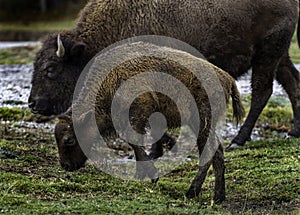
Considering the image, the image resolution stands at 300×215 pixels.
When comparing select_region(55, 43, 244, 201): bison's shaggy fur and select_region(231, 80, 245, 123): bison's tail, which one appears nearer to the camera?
select_region(55, 43, 244, 201): bison's shaggy fur

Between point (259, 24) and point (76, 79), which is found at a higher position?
point (259, 24)

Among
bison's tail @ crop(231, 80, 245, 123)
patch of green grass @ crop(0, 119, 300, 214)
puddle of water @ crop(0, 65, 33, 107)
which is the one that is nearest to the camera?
patch of green grass @ crop(0, 119, 300, 214)

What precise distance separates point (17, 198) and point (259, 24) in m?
5.91

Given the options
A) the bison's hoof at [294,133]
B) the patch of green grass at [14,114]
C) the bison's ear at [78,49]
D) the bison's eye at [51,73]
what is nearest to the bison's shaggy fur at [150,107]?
the bison's ear at [78,49]

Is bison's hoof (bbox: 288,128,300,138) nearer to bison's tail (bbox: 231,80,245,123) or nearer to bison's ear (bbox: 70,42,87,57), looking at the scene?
bison's tail (bbox: 231,80,245,123)

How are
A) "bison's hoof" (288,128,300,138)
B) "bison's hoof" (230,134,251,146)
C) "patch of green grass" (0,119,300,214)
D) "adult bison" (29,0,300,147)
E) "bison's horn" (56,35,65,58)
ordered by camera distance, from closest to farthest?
"patch of green grass" (0,119,300,214) < "bison's horn" (56,35,65,58) < "adult bison" (29,0,300,147) < "bison's hoof" (230,134,251,146) < "bison's hoof" (288,128,300,138)

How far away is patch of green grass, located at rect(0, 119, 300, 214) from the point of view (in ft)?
23.9

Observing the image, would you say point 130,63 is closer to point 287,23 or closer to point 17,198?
point 17,198

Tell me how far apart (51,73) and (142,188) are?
3596 mm

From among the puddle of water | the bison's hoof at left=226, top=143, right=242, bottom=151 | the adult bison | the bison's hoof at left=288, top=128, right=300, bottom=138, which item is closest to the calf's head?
the adult bison

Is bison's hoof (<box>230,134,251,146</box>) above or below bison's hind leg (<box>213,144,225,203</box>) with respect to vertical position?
below

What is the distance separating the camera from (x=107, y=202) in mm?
7508

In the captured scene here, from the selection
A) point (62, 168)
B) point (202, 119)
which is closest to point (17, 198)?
point (62, 168)

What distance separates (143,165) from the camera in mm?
9109
